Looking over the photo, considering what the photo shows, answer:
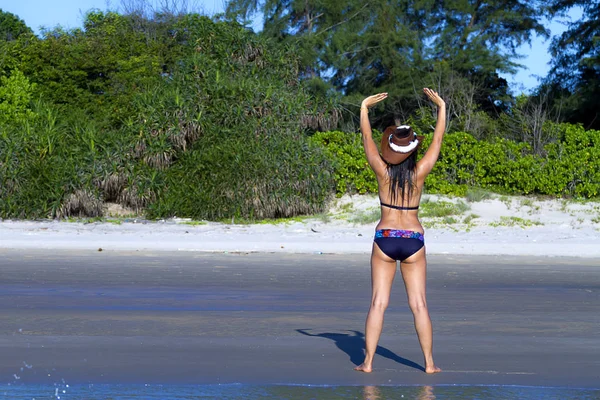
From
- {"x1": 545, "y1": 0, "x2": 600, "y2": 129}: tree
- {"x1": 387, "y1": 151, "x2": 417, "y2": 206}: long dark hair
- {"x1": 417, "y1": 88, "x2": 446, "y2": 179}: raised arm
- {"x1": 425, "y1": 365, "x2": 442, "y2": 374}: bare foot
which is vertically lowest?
{"x1": 425, "y1": 365, "x2": 442, "y2": 374}: bare foot

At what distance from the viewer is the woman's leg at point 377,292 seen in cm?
677

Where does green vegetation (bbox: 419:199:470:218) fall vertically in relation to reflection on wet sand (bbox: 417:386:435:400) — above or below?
above

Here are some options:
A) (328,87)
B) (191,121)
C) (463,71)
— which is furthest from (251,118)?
(463,71)

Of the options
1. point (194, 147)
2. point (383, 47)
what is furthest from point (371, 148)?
point (383, 47)

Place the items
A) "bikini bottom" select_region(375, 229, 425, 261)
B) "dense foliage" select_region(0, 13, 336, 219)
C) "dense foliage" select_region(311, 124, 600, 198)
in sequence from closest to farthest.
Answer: "bikini bottom" select_region(375, 229, 425, 261), "dense foliage" select_region(0, 13, 336, 219), "dense foliage" select_region(311, 124, 600, 198)

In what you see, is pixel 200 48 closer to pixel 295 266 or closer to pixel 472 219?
pixel 472 219

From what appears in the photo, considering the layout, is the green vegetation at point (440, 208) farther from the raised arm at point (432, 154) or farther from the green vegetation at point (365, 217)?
the raised arm at point (432, 154)

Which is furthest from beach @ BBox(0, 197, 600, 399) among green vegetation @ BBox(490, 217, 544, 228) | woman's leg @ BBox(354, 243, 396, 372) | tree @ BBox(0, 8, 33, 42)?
tree @ BBox(0, 8, 33, 42)

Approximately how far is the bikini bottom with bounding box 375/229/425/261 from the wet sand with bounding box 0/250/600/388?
879 mm

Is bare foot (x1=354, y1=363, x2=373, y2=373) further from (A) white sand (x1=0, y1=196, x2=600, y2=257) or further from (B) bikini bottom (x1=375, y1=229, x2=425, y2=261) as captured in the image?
(A) white sand (x1=0, y1=196, x2=600, y2=257)

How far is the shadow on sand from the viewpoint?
7.46m

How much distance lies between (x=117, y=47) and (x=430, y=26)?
1253cm

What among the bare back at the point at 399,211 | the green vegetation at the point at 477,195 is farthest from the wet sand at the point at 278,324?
the green vegetation at the point at 477,195

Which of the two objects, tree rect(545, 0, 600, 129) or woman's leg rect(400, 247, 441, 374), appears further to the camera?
tree rect(545, 0, 600, 129)
